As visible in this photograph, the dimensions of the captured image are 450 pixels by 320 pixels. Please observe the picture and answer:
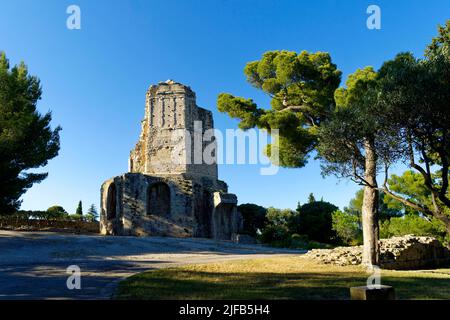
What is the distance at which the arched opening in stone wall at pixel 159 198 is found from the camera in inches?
1228

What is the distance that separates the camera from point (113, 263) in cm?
1376

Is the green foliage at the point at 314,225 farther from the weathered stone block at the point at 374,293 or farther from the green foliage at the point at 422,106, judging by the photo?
the weathered stone block at the point at 374,293

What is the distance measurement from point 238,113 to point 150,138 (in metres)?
16.4

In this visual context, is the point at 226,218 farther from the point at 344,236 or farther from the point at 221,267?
the point at 221,267

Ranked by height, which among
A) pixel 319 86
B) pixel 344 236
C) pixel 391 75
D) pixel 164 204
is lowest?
pixel 344 236

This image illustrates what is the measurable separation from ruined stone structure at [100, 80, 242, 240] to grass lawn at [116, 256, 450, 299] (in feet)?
55.6

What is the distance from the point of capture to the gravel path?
8188 millimetres

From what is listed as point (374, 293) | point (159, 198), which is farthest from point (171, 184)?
point (374, 293)

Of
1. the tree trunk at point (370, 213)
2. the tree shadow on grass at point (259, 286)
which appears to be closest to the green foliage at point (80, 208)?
the tree shadow on grass at point (259, 286)

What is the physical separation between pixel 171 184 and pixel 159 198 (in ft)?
5.46
